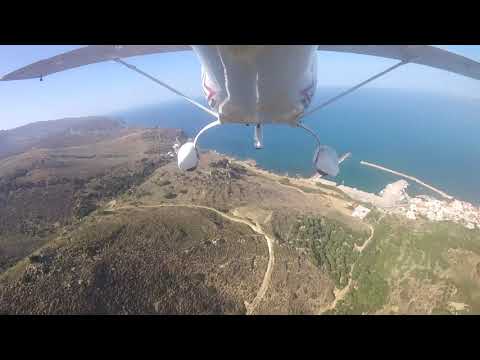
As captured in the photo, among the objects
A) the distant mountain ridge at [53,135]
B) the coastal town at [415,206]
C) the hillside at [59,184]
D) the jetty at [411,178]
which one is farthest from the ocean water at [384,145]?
the distant mountain ridge at [53,135]

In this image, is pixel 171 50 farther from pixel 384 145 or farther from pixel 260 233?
pixel 384 145

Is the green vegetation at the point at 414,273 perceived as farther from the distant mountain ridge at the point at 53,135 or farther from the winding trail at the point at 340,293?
the distant mountain ridge at the point at 53,135

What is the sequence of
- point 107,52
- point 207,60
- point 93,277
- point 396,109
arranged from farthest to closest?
point 396,109, point 93,277, point 107,52, point 207,60

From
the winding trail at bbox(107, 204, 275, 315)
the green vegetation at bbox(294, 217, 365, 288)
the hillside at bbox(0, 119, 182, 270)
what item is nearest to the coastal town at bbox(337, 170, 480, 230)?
the green vegetation at bbox(294, 217, 365, 288)

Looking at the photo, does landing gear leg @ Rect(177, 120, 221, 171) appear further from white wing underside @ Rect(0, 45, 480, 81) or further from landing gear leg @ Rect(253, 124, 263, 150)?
white wing underside @ Rect(0, 45, 480, 81)

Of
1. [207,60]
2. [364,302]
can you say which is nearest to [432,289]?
[364,302]
